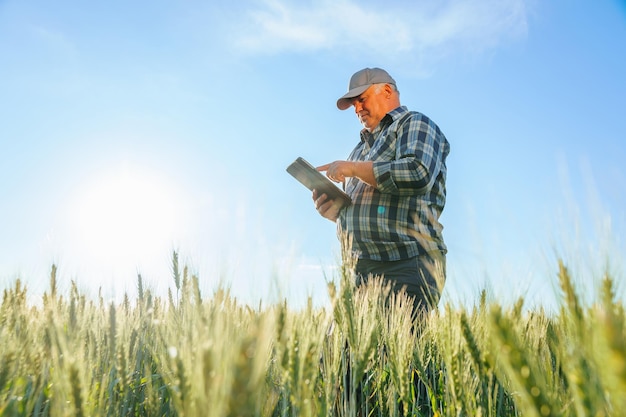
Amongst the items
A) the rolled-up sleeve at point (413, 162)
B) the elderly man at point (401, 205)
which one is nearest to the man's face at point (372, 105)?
the elderly man at point (401, 205)

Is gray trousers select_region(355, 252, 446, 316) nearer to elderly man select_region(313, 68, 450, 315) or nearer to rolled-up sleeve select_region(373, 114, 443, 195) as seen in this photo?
elderly man select_region(313, 68, 450, 315)

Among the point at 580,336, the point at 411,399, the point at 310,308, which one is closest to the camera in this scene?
the point at 580,336

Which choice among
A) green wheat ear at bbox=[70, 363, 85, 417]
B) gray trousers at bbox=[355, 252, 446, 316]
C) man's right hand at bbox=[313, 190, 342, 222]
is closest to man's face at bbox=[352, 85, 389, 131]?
man's right hand at bbox=[313, 190, 342, 222]

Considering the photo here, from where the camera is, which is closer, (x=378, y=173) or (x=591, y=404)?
(x=591, y=404)

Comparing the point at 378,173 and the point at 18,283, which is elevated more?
the point at 378,173

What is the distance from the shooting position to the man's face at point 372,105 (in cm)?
356

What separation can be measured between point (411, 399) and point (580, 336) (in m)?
1.40

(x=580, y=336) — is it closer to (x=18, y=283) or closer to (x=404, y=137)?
(x=404, y=137)

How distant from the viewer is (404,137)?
10.1ft

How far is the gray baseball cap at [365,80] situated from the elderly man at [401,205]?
329 millimetres

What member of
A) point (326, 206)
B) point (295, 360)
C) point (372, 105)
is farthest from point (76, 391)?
point (372, 105)

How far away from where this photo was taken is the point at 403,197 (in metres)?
3.08

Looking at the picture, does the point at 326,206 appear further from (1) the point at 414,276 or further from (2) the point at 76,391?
(2) the point at 76,391

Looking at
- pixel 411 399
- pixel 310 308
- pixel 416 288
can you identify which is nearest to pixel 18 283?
pixel 310 308
